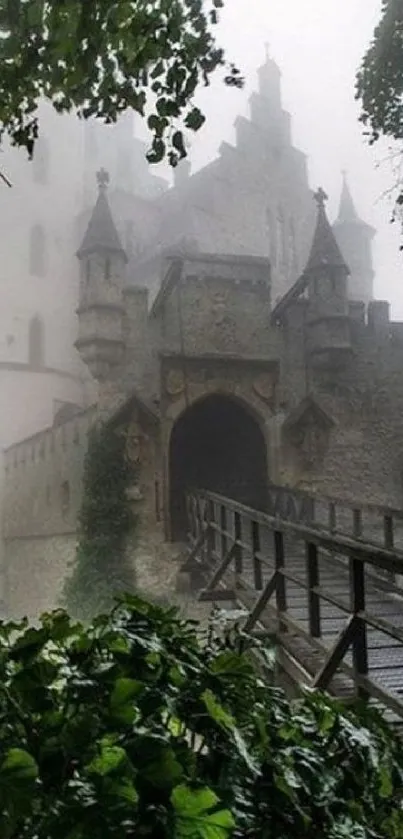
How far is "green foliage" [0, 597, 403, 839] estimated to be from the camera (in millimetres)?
1103

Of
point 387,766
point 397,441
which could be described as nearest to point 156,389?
point 397,441

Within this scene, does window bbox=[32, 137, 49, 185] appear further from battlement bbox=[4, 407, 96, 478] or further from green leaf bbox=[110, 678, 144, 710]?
green leaf bbox=[110, 678, 144, 710]

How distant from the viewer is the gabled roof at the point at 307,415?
12.5m

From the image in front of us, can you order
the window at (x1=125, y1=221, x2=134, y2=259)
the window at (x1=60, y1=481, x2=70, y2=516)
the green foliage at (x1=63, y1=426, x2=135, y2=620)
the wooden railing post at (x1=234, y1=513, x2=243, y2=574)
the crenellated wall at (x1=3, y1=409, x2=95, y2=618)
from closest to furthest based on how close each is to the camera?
1. the wooden railing post at (x1=234, y1=513, x2=243, y2=574)
2. the green foliage at (x1=63, y1=426, x2=135, y2=620)
3. the crenellated wall at (x1=3, y1=409, x2=95, y2=618)
4. the window at (x1=60, y1=481, x2=70, y2=516)
5. the window at (x1=125, y1=221, x2=134, y2=259)

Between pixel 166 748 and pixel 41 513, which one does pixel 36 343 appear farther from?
pixel 166 748

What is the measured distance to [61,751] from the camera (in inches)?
46.8

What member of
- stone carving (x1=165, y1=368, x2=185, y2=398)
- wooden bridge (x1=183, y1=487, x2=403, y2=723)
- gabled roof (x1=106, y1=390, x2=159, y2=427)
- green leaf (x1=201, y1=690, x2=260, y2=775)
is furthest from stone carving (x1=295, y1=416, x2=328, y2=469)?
green leaf (x1=201, y1=690, x2=260, y2=775)

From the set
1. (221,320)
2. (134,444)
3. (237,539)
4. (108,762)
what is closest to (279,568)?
(237,539)

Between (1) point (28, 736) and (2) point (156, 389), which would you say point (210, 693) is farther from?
(2) point (156, 389)

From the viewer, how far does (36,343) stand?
84.5ft

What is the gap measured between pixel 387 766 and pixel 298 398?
11406 mm

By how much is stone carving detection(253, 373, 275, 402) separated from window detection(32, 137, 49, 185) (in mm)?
18490

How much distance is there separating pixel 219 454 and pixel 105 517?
3.46 metres

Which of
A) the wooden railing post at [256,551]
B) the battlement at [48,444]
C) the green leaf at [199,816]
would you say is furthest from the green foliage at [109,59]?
the battlement at [48,444]
